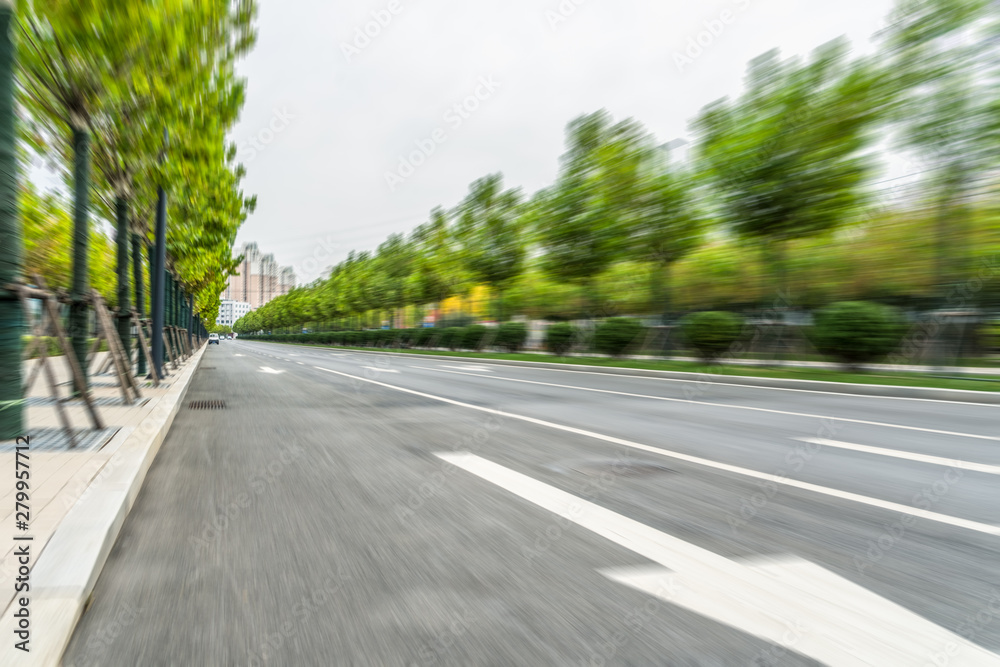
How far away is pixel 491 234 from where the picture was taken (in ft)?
111

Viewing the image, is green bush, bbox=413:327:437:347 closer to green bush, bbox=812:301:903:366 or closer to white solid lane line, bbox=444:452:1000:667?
green bush, bbox=812:301:903:366

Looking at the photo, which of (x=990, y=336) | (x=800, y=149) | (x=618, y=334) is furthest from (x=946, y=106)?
(x=618, y=334)

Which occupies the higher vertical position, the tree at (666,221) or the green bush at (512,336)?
the tree at (666,221)

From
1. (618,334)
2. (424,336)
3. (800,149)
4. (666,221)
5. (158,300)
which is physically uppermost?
(800,149)

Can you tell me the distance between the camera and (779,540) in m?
3.12

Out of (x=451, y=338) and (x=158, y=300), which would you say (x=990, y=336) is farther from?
(x=451, y=338)

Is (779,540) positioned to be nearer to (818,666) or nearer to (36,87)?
(818,666)

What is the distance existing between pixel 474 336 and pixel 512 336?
134 inches

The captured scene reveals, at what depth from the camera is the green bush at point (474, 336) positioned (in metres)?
33.4

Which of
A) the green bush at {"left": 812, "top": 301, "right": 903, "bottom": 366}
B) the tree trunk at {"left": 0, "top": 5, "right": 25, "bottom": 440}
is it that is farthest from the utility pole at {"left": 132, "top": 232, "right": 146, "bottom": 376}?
the green bush at {"left": 812, "top": 301, "right": 903, "bottom": 366}

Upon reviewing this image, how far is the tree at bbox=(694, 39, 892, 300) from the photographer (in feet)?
51.2

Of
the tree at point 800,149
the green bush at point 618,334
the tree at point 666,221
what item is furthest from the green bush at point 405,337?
the tree at point 800,149

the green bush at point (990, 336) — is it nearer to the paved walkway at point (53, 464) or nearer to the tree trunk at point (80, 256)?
the paved walkway at point (53, 464)

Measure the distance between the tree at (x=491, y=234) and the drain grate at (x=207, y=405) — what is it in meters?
22.7
